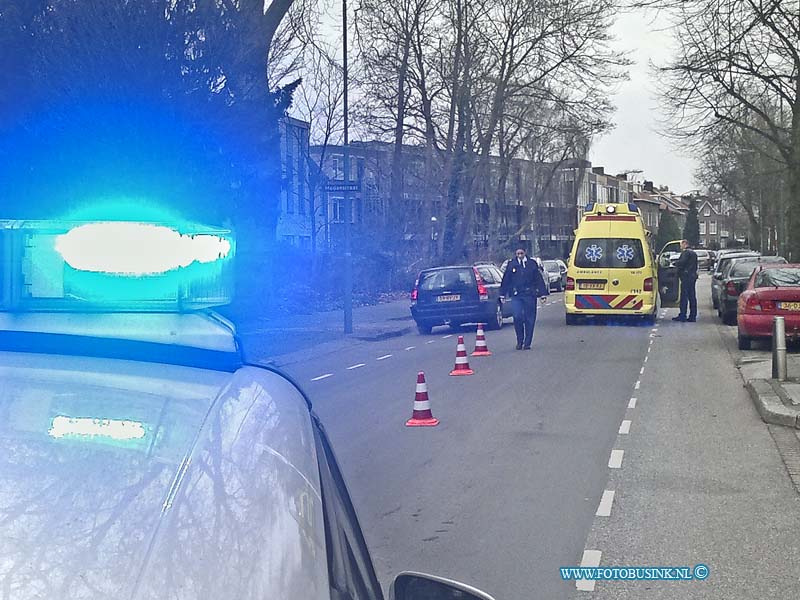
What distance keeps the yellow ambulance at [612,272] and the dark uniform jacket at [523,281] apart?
6.24 metres

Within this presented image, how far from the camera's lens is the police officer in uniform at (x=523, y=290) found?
18.5 m

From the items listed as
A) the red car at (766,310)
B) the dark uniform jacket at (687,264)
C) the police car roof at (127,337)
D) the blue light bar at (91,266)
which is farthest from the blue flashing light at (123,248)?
the dark uniform jacket at (687,264)

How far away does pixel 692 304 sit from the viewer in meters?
26.1

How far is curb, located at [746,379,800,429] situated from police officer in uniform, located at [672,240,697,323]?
11.9m

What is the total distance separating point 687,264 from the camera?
24.3 m

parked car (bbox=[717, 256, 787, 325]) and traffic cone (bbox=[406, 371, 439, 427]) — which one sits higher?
parked car (bbox=[717, 256, 787, 325])

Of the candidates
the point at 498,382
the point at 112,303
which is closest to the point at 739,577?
the point at 112,303

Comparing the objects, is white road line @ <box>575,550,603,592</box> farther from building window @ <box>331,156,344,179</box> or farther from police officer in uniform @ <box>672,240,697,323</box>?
building window @ <box>331,156,344,179</box>

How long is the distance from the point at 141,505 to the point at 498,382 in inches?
503

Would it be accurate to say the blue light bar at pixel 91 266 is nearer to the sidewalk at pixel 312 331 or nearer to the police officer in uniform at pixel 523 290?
the sidewalk at pixel 312 331

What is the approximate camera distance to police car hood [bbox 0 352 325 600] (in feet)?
4.25

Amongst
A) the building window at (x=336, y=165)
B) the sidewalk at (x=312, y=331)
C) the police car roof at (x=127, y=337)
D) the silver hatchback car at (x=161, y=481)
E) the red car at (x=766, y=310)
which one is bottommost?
the sidewalk at (x=312, y=331)

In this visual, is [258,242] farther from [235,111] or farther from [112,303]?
[112,303]

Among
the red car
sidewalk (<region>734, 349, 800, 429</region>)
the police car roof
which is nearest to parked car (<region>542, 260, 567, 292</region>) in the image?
the red car
